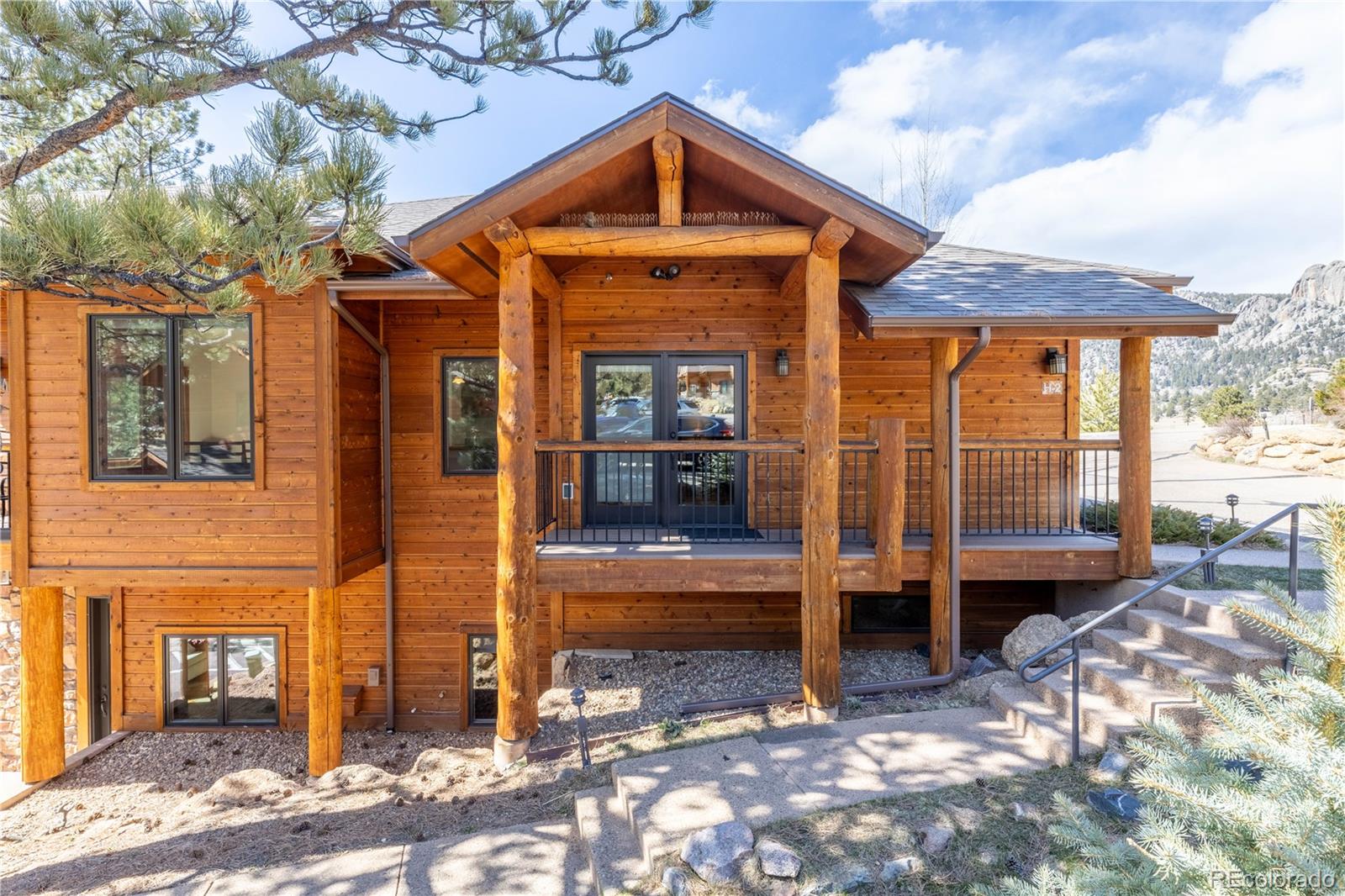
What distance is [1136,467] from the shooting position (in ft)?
18.0

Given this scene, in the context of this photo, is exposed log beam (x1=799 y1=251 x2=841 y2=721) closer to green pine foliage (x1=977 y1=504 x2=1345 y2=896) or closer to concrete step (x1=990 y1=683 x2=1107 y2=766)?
concrete step (x1=990 y1=683 x2=1107 y2=766)

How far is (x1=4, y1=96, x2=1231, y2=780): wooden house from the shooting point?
4852 millimetres

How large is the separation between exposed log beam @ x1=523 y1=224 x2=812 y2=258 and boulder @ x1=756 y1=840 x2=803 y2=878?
409 cm

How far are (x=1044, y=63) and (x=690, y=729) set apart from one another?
15966 millimetres

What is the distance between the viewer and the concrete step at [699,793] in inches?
133

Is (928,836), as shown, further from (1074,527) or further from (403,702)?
(403,702)

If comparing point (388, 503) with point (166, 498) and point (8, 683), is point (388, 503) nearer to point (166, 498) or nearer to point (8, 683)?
point (166, 498)

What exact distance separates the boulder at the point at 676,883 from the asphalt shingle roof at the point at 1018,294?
4.26 metres

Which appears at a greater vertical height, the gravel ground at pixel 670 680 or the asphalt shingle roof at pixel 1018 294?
the asphalt shingle roof at pixel 1018 294

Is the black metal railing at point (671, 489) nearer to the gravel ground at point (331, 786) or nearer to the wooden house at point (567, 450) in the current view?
the wooden house at point (567, 450)

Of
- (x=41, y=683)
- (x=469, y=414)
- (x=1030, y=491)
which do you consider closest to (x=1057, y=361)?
(x=1030, y=491)

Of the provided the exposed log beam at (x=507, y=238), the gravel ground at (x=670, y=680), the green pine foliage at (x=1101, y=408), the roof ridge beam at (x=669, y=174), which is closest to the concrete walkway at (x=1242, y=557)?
the gravel ground at (x=670, y=680)

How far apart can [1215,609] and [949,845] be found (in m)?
3.04

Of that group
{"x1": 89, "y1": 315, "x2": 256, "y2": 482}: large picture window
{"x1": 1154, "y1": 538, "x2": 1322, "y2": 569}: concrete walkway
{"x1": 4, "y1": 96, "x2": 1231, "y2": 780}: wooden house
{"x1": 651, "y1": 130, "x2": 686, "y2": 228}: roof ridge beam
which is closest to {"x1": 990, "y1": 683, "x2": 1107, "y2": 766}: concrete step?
{"x1": 4, "y1": 96, "x2": 1231, "y2": 780}: wooden house
